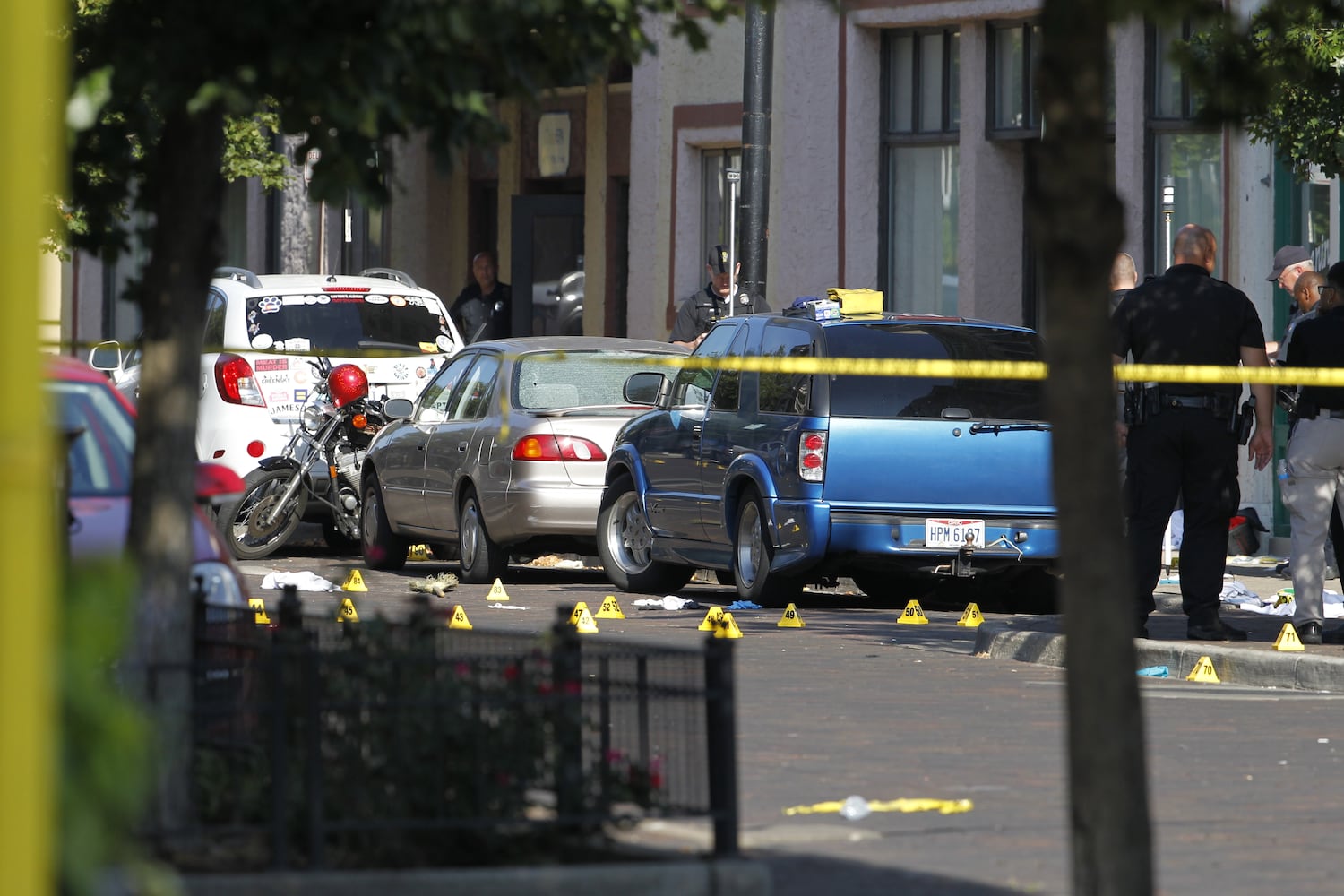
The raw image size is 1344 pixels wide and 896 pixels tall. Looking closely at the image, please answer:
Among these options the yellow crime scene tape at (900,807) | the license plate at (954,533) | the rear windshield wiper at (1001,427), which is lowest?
the yellow crime scene tape at (900,807)

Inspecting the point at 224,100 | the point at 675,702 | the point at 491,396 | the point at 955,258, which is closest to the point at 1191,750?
the point at 675,702

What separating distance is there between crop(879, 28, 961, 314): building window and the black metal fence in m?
18.3

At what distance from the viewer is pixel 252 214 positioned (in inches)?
1346

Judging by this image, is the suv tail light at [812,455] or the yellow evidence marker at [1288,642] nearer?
the yellow evidence marker at [1288,642]

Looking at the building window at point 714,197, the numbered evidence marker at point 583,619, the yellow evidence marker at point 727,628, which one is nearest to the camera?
the yellow evidence marker at point 727,628

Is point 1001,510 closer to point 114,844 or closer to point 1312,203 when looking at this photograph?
point 1312,203

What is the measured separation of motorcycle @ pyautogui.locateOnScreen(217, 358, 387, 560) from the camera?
17906mm

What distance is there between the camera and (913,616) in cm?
1400

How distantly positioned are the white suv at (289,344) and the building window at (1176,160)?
21.0 ft

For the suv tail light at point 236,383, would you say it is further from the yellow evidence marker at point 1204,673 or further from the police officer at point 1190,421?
the yellow evidence marker at point 1204,673

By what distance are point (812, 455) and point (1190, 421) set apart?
2722 millimetres

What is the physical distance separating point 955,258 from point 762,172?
5015 mm

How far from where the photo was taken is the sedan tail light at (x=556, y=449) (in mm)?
16172

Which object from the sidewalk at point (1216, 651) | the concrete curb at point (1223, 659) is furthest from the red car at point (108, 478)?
the concrete curb at point (1223, 659)
